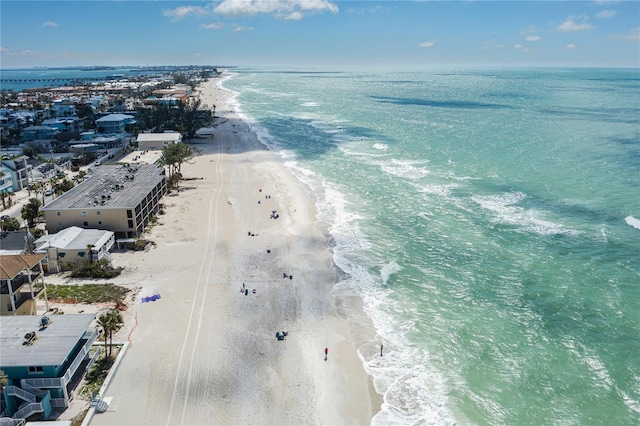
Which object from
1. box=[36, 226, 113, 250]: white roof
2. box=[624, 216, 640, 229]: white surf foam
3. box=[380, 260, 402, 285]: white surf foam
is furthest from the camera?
box=[624, 216, 640, 229]: white surf foam

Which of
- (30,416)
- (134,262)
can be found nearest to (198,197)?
(134,262)

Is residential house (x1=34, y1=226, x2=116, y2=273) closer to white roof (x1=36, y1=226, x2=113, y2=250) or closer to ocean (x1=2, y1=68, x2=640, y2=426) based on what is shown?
white roof (x1=36, y1=226, x2=113, y2=250)

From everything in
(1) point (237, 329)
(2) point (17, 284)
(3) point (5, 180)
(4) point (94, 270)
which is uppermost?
(3) point (5, 180)

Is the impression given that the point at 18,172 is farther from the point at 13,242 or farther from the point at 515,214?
the point at 515,214

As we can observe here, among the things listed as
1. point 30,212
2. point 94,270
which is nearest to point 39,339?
point 94,270

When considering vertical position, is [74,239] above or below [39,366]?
above

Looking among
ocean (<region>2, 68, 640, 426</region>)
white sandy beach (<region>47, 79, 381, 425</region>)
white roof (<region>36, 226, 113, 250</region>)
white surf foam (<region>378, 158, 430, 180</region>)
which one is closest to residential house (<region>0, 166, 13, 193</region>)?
white roof (<region>36, 226, 113, 250</region>)

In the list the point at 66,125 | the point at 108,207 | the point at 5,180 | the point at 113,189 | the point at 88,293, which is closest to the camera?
the point at 88,293
